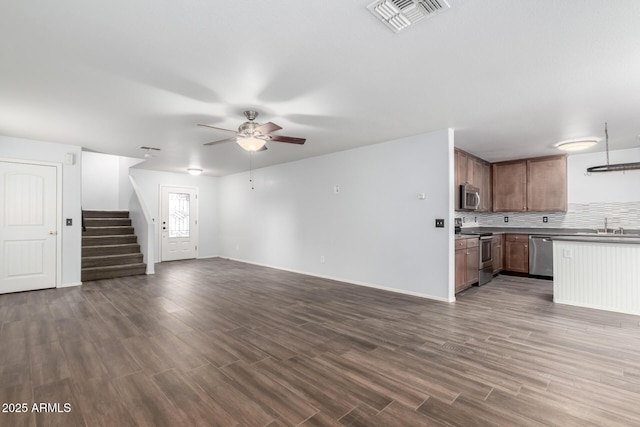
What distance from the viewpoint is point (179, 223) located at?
8.68 m

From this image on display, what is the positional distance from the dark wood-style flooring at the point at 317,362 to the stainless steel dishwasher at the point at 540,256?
5.50 ft

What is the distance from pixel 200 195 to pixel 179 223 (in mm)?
1010

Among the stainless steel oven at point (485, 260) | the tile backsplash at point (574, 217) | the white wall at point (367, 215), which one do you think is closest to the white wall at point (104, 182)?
the white wall at point (367, 215)

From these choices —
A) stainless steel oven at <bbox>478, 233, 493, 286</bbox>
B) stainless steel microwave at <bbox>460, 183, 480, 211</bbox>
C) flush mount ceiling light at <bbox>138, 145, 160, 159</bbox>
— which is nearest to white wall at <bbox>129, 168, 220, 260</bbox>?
flush mount ceiling light at <bbox>138, 145, 160, 159</bbox>

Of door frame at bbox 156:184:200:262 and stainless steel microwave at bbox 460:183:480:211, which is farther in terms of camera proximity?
door frame at bbox 156:184:200:262

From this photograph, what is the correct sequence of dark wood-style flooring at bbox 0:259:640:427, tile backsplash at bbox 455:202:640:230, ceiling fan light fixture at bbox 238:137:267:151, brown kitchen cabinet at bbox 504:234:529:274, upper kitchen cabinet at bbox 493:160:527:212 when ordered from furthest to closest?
upper kitchen cabinet at bbox 493:160:527:212 < brown kitchen cabinet at bbox 504:234:529:274 < tile backsplash at bbox 455:202:640:230 < ceiling fan light fixture at bbox 238:137:267:151 < dark wood-style flooring at bbox 0:259:640:427

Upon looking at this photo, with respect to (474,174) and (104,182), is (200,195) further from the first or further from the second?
(474,174)

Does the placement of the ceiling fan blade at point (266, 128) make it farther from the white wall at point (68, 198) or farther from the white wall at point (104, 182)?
the white wall at point (104, 182)

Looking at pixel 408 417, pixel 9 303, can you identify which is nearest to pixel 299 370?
pixel 408 417

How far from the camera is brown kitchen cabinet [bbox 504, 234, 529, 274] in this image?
6.17 m

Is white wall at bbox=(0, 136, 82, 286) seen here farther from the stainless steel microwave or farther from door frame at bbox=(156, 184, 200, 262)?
the stainless steel microwave

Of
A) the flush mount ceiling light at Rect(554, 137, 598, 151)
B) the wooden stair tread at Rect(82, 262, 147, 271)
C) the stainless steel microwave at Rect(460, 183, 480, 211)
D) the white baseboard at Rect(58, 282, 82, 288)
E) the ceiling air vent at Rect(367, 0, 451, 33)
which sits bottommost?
the white baseboard at Rect(58, 282, 82, 288)

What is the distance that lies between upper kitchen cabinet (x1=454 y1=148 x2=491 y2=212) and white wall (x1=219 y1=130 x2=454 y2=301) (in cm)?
95

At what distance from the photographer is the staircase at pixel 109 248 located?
19.7 ft
